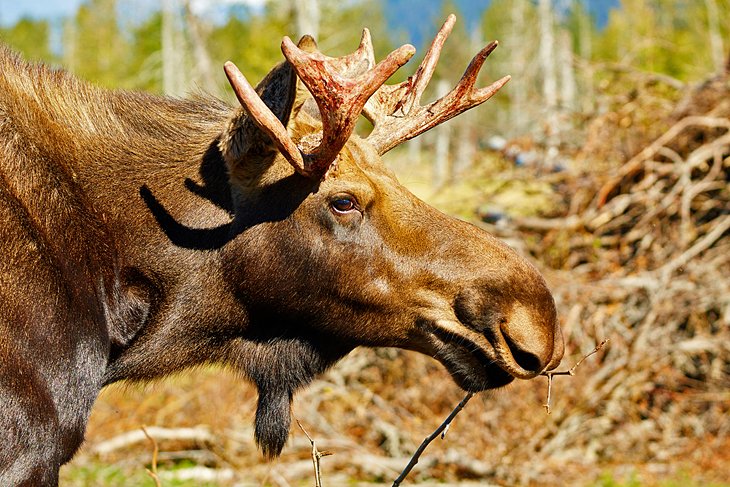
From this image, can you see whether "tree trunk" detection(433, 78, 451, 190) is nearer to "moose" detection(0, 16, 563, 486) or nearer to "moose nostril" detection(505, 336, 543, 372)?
"moose" detection(0, 16, 563, 486)

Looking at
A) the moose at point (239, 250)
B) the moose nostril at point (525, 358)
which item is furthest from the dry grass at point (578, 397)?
the moose nostril at point (525, 358)

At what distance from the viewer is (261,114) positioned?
3.48 metres

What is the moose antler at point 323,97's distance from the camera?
346cm

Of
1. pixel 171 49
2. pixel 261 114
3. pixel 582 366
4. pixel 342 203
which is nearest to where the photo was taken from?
pixel 261 114

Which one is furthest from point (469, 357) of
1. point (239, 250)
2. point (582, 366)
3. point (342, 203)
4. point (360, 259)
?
point (582, 366)

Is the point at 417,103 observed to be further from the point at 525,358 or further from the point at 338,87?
the point at 525,358

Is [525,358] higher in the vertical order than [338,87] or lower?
lower

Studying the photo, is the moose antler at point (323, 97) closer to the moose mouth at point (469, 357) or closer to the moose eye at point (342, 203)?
the moose eye at point (342, 203)

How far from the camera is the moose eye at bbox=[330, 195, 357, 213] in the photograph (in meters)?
3.85

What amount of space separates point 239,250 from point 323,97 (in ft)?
2.68

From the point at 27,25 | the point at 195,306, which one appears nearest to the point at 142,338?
the point at 195,306

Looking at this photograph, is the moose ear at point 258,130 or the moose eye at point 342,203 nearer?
the moose ear at point 258,130

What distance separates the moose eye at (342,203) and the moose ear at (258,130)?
329mm

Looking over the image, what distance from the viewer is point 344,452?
7.85 metres
